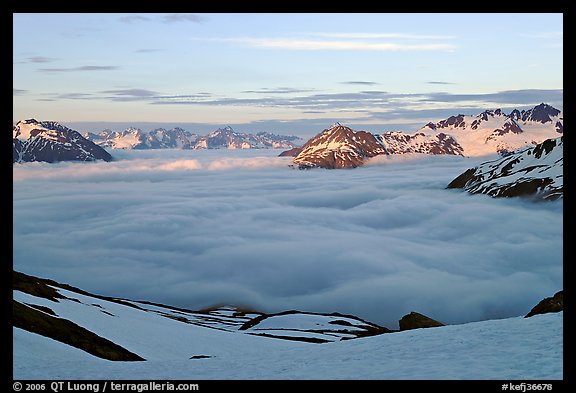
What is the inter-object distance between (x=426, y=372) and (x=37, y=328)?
44.9 metres

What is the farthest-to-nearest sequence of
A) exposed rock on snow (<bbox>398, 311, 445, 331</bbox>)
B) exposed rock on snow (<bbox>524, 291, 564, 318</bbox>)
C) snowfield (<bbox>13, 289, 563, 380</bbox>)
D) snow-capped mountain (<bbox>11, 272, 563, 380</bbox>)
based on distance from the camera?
exposed rock on snow (<bbox>398, 311, 445, 331</bbox>) < exposed rock on snow (<bbox>524, 291, 564, 318</bbox>) < snow-capped mountain (<bbox>11, 272, 563, 380</bbox>) < snowfield (<bbox>13, 289, 563, 380</bbox>)

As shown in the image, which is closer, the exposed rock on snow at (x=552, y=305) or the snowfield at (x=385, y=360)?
the snowfield at (x=385, y=360)

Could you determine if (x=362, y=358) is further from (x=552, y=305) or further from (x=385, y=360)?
(x=552, y=305)

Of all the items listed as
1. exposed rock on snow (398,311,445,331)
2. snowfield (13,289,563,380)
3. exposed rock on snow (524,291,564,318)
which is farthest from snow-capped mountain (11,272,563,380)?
exposed rock on snow (398,311,445,331)

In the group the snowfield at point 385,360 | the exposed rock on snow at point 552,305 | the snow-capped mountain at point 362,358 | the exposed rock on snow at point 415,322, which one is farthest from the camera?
the exposed rock on snow at point 415,322

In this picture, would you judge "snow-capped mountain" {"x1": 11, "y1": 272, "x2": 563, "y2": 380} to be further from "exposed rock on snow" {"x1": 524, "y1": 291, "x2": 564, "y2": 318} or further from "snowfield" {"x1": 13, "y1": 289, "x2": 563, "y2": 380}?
"exposed rock on snow" {"x1": 524, "y1": 291, "x2": 564, "y2": 318}

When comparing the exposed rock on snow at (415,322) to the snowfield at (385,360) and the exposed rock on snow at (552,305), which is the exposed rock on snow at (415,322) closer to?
the exposed rock on snow at (552,305)

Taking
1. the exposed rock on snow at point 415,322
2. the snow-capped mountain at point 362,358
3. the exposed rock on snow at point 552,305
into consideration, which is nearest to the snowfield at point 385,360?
the snow-capped mountain at point 362,358

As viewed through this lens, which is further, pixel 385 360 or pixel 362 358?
pixel 362 358

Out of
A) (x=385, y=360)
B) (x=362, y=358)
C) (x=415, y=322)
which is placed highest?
(x=385, y=360)

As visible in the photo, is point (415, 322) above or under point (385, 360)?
under

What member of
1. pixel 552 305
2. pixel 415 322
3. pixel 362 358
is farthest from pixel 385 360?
pixel 415 322

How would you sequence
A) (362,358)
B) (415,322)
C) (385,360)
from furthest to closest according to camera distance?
(415,322), (362,358), (385,360)
